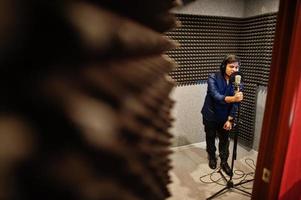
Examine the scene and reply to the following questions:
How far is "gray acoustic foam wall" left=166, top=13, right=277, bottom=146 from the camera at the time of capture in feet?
10.3

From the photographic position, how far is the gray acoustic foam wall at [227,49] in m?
3.14

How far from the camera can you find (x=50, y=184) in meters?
0.13

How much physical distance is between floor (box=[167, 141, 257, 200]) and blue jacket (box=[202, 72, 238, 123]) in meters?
0.63

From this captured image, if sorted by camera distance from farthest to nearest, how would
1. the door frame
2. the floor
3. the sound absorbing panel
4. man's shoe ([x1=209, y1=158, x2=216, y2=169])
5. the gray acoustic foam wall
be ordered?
1. the gray acoustic foam wall
2. man's shoe ([x1=209, y1=158, x2=216, y2=169])
3. the floor
4. the door frame
5. the sound absorbing panel

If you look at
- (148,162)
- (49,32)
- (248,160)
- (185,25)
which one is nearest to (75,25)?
(49,32)

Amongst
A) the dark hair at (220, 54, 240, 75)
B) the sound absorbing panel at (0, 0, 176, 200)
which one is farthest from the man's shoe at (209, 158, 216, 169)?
the sound absorbing panel at (0, 0, 176, 200)

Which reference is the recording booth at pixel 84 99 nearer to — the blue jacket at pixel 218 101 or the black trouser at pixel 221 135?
the blue jacket at pixel 218 101

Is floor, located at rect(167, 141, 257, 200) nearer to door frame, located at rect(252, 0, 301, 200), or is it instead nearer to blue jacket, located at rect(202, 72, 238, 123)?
blue jacket, located at rect(202, 72, 238, 123)

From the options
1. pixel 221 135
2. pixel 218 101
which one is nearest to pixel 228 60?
pixel 218 101

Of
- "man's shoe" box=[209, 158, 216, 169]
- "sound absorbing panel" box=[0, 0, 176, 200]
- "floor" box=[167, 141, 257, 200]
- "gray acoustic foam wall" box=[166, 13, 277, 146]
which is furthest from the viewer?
"gray acoustic foam wall" box=[166, 13, 277, 146]

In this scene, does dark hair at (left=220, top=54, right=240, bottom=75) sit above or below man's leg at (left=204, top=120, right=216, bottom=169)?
above

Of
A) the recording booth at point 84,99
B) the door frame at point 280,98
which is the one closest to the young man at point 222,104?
the door frame at point 280,98

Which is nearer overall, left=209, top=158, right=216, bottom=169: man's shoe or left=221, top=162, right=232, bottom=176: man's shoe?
left=221, top=162, right=232, bottom=176: man's shoe

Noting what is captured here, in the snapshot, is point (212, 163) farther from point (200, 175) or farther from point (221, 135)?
→ point (221, 135)
